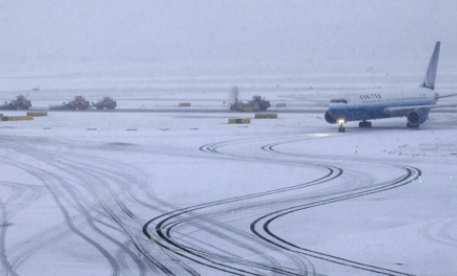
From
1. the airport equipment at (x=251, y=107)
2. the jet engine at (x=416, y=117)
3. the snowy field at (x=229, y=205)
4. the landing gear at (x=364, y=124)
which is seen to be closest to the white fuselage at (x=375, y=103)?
the jet engine at (x=416, y=117)

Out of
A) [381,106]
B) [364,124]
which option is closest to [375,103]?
[381,106]

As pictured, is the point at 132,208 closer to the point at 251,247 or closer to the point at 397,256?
the point at 251,247

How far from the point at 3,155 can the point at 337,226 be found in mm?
27674

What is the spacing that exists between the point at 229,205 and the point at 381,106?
1500 inches

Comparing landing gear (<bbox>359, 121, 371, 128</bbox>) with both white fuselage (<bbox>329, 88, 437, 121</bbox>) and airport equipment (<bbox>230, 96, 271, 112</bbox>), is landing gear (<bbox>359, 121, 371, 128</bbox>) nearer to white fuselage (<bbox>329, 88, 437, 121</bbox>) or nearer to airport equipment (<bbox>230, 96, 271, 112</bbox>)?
white fuselage (<bbox>329, 88, 437, 121</bbox>)

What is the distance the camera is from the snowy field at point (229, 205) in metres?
18.7

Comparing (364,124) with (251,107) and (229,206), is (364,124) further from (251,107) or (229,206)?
(229,206)

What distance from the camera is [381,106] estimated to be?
6219cm

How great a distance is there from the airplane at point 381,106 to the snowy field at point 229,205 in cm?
510

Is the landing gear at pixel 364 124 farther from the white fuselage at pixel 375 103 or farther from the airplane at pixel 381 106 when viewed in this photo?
the white fuselage at pixel 375 103

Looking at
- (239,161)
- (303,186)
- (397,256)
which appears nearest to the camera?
(397,256)

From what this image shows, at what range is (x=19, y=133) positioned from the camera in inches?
2367

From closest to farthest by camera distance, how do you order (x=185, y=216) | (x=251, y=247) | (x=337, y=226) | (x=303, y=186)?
(x=251, y=247)
(x=337, y=226)
(x=185, y=216)
(x=303, y=186)

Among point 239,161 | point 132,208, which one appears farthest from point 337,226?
point 239,161
